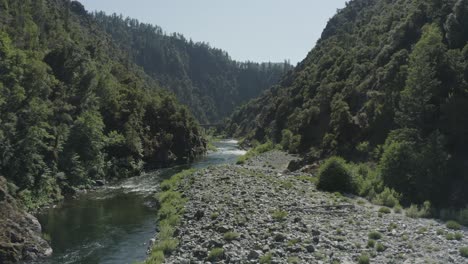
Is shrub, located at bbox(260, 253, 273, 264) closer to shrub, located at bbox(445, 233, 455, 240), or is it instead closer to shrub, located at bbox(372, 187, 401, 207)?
shrub, located at bbox(445, 233, 455, 240)

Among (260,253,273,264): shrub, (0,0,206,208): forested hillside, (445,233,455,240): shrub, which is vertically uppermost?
(0,0,206,208): forested hillside

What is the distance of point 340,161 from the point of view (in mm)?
50219

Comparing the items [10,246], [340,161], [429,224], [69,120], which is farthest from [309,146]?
[10,246]

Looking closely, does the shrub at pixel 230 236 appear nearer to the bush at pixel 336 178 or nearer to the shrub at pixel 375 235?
the shrub at pixel 375 235

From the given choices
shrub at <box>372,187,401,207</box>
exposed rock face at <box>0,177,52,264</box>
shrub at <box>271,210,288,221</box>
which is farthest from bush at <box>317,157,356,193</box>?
exposed rock face at <box>0,177,52,264</box>

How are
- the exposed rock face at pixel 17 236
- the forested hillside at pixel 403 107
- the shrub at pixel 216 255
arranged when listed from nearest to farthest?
the shrub at pixel 216 255 → the exposed rock face at pixel 17 236 → the forested hillside at pixel 403 107

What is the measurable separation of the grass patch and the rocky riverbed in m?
0.70

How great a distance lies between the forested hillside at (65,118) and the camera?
51500mm

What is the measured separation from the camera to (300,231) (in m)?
30.5

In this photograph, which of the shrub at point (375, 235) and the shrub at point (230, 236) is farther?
the shrub at point (230, 236)

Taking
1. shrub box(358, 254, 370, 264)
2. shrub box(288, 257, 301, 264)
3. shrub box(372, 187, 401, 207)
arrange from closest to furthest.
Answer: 1. shrub box(358, 254, 370, 264)
2. shrub box(288, 257, 301, 264)
3. shrub box(372, 187, 401, 207)

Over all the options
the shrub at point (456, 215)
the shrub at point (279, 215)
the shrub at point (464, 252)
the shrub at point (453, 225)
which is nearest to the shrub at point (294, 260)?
the shrub at point (464, 252)

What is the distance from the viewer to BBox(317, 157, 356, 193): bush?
48.9 metres

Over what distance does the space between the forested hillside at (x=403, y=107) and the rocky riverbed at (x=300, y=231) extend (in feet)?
18.1
